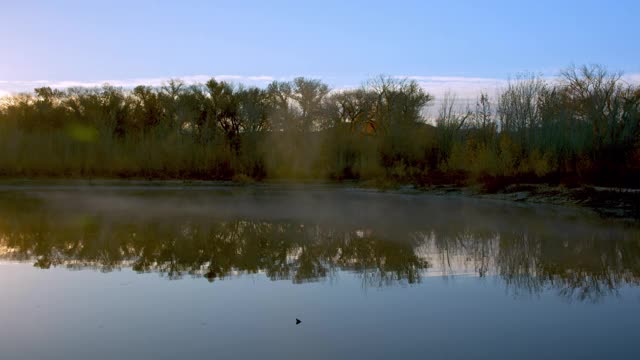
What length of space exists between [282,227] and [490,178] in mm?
15641

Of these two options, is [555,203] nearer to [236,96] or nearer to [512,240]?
[512,240]

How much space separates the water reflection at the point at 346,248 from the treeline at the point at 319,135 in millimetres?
11370

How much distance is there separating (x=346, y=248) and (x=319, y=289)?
3685 millimetres

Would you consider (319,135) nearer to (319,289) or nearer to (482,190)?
(482,190)

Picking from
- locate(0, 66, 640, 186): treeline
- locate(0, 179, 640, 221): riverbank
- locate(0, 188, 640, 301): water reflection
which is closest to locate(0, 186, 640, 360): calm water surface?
locate(0, 188, 640, 301): water reflection

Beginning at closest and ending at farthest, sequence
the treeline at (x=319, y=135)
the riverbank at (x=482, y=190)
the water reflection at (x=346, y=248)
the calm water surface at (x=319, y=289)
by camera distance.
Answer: the calm water surface at (x=319, y=289) → the water reflection at (x=346, y=248) → the riverbank at (x=482, y=190) → the treeline at (x=319, y=135)

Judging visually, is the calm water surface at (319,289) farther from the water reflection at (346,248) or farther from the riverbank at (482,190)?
the riverbank at (482,190)

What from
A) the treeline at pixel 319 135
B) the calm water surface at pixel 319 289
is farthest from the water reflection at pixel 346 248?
the treeline at pixel 319 135

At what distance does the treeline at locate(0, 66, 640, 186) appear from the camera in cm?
2961

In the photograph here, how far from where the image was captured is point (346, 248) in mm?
12188

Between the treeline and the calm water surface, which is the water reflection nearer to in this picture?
the calm water surface

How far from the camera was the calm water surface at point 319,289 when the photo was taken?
19.8 feet

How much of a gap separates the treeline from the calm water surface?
13.7 meters

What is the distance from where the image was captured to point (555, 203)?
22.7 m
